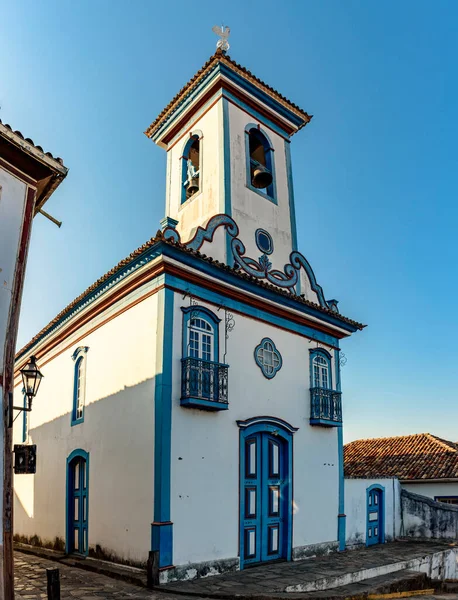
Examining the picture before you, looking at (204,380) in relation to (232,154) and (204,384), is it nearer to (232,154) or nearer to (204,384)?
(204,384)

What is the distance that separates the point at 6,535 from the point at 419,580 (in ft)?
27.2

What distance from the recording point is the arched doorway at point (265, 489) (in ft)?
33.9

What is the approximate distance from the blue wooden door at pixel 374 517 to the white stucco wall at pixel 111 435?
7011mm

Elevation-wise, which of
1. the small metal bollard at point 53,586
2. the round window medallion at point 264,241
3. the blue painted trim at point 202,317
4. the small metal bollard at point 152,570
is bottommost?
the small metal bollard at point 152,570

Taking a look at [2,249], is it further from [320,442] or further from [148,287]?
[320,442]

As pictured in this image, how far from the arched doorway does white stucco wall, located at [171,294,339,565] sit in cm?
21

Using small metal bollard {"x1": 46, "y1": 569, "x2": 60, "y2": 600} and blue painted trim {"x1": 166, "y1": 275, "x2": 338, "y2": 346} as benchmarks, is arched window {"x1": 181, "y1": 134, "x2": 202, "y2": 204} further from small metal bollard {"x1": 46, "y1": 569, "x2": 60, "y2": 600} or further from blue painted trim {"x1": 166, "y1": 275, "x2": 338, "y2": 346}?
small metal bollard {"x1": 46, "y1": 569, "x2": 60, "y2": 600}

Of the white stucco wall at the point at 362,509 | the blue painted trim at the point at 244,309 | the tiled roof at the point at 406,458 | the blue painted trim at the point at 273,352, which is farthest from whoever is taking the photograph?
the tiled roof at the point at 406,458

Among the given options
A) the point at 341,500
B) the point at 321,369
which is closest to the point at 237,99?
the point at 321,369

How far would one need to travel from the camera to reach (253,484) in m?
10.6

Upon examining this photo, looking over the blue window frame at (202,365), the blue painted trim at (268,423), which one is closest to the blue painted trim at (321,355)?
the blue painted trim at (268,423)

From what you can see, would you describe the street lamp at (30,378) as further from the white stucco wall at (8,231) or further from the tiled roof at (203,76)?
the tiled roof at (203,76)

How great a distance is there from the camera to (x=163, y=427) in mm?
9047

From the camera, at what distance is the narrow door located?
36.4ft
